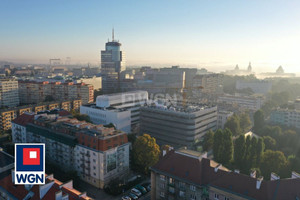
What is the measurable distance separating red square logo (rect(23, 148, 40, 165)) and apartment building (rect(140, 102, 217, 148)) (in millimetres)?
28785

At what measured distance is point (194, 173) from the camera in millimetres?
19891

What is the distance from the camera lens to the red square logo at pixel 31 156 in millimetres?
12086

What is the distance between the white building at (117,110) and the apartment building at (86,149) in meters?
11.7

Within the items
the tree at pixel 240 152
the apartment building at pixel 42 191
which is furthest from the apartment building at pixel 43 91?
the apartment building at pixel 42 191

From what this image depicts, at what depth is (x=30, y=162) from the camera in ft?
39.8

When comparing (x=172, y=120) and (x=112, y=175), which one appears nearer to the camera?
(x=112, y=175)

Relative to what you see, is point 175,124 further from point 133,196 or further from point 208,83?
point 208,83

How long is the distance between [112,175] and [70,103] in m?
42.5

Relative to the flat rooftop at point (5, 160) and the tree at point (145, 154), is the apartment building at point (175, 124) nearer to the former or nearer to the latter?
the tree at point (145, 154)

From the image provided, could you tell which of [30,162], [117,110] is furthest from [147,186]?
[117,110]

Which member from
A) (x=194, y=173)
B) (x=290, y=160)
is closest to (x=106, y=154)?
(x=194, y=173)

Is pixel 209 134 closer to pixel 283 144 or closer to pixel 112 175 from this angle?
pixel 283 144

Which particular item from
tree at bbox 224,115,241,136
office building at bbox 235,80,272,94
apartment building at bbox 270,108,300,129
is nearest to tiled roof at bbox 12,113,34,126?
tree at bbox 224,115,241,136

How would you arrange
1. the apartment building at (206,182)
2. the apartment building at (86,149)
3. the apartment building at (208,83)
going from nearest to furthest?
1. the apartment building at (206,182)
2. the apartment building at (86,149)
3. the apartment building at (208,83)
